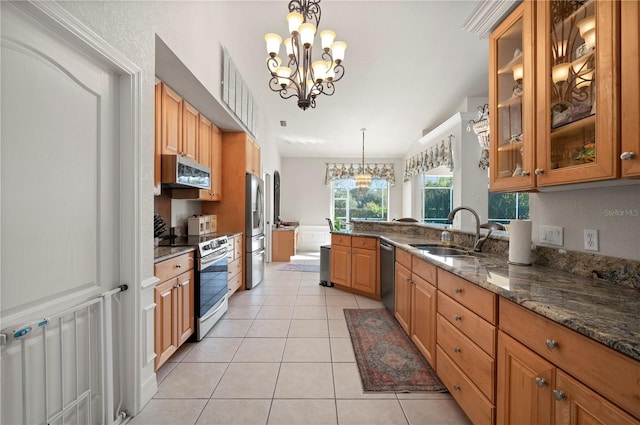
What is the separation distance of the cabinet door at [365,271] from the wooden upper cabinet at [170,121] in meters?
2.45

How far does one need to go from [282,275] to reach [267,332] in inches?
92.8

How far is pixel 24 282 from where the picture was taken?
1060 millimetres

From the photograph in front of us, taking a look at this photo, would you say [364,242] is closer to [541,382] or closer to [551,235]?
[551,235]

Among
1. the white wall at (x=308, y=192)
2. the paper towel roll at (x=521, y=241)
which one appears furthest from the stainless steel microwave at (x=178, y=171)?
the white wall at (x=308, y=192)

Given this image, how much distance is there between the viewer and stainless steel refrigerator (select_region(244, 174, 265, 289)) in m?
3.87

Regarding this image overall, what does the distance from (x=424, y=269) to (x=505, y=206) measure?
13.6 ft

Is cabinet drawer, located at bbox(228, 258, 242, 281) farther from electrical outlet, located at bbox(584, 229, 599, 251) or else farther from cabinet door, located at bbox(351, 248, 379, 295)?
electrical outlet, located at bbox(584, 229, 599, 251)

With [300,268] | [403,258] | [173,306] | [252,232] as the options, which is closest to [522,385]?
[403,258]

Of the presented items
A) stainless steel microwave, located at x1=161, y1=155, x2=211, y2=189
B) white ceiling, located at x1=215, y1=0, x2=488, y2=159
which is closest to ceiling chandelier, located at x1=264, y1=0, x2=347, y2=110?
white ceiling, located at x1=215, y1=0, x2=488, y2=159

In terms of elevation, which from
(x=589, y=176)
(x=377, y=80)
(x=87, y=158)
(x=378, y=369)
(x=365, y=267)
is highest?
(x=377, y=80)

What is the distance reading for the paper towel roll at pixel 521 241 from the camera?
161cm

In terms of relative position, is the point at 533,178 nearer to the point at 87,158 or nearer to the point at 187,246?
the point at 87,158

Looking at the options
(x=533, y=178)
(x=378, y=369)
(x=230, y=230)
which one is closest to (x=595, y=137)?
(x=533, y=178)

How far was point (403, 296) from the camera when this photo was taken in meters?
2.54
